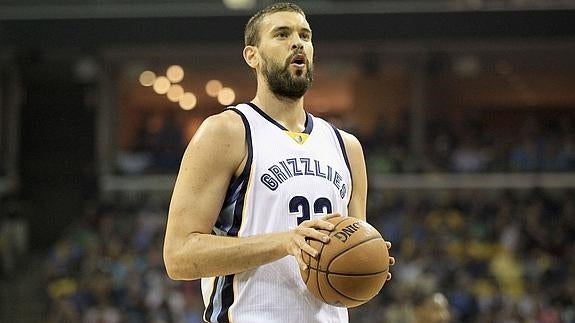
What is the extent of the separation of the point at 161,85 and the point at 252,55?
14694 mm

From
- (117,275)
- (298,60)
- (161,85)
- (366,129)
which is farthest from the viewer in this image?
(161,85)

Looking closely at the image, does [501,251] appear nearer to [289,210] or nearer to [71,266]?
[71,266]

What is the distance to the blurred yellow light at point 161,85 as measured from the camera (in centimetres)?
1845

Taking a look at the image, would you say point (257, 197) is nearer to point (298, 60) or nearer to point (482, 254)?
point (298, 60)

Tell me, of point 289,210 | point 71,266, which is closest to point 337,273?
point 289,210

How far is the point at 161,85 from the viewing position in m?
18.5

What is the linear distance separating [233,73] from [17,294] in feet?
17.9

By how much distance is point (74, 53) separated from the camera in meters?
18.3

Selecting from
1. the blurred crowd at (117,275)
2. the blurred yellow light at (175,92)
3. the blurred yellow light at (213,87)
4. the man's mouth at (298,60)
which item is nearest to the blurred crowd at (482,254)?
the blurred crowd at (117,275)

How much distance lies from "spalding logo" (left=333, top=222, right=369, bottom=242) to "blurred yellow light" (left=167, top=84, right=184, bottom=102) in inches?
594

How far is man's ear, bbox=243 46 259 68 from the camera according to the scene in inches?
157

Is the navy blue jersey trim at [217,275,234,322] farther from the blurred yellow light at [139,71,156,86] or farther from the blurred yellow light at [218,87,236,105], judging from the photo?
the blurred yellow light at [139,71,156,86]

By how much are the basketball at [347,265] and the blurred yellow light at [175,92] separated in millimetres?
15053

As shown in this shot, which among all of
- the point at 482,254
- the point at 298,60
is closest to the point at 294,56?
the point at 298,60
